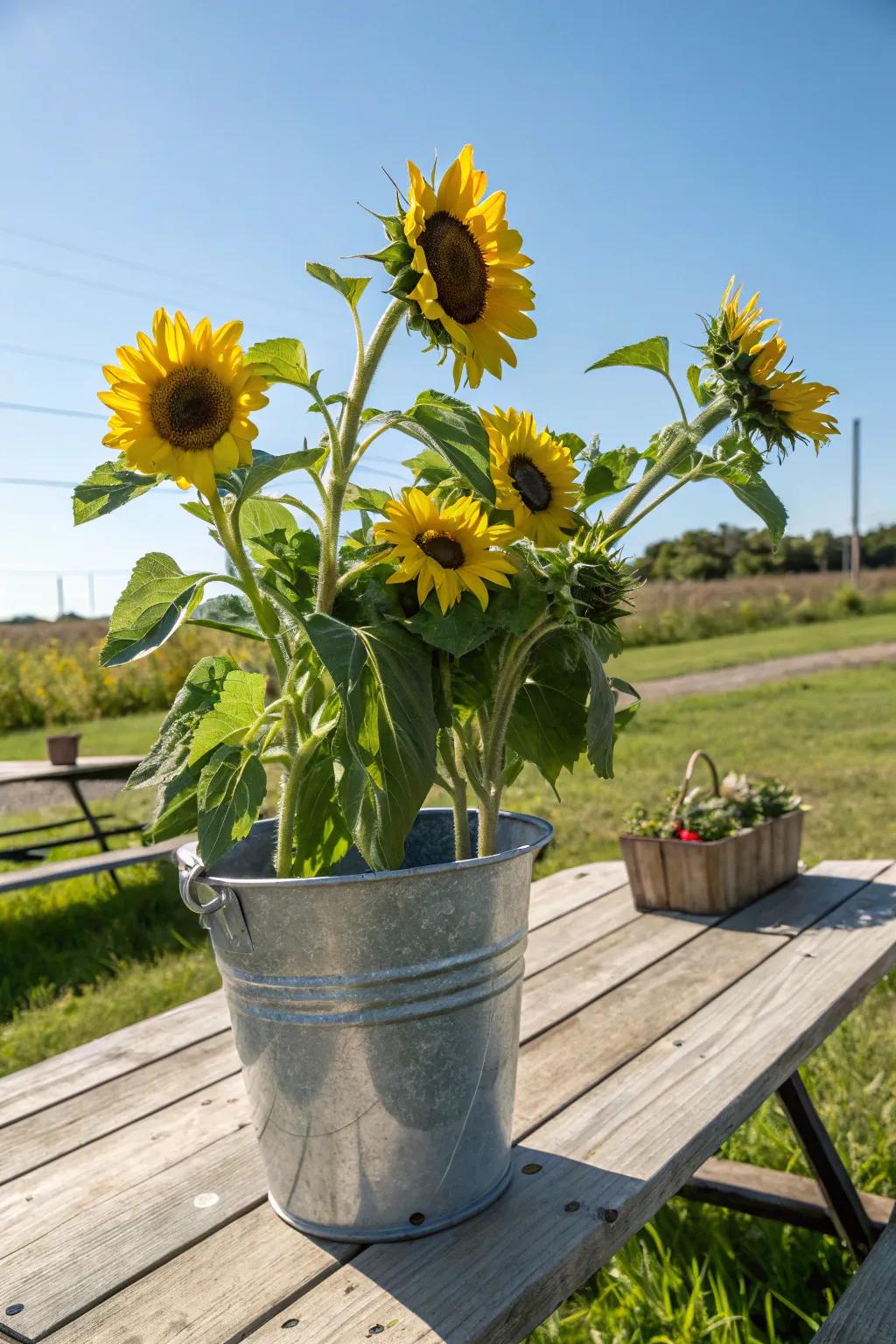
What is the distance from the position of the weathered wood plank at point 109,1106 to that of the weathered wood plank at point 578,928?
0.60 metres

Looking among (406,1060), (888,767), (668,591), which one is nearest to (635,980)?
(406,1060)

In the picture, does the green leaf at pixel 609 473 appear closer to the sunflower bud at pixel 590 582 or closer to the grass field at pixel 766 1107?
the sunflower bud at pixel 590 582

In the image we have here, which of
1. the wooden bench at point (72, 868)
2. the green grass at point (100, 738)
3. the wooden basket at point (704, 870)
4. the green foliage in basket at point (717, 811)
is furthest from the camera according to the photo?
the green grass at point (100, 738)

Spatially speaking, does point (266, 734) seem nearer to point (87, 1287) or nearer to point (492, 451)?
point (492, 451)

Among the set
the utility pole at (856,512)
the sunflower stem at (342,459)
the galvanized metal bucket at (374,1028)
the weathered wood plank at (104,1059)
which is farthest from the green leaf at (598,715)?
the utility pole at (856,512)

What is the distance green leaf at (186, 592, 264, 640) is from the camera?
117 cm

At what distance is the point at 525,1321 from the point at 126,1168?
0.55 m

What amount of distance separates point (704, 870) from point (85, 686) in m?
10.6

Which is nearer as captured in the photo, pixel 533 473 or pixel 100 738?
pixel 533 473

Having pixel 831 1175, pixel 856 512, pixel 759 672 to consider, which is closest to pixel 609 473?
pixel 831 1175

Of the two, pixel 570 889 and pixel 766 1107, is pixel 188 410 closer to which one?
pixel 570 889

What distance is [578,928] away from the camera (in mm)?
2252

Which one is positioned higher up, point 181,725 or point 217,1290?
point 181,725

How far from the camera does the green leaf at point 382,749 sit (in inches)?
37.4
